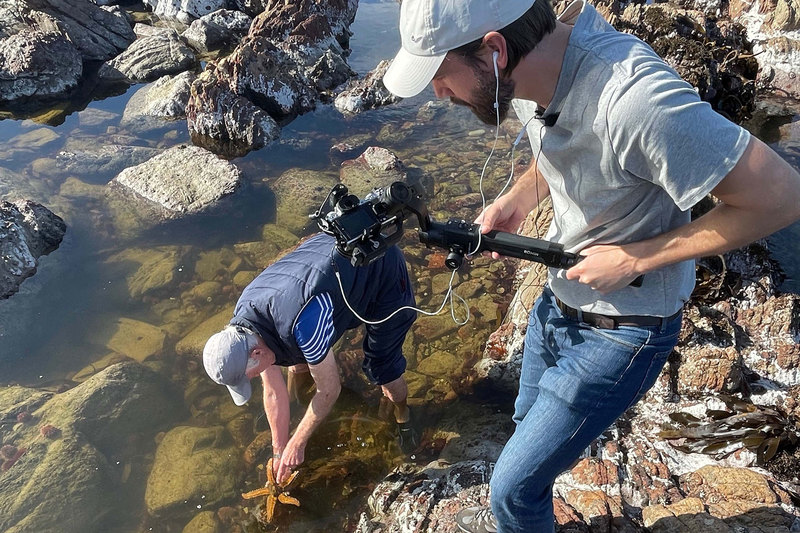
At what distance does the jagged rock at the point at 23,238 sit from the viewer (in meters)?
5.69

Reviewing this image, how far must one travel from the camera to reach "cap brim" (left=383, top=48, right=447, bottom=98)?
5.39 ft

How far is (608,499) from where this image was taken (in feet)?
9.37

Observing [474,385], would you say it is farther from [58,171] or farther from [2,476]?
[58,171]

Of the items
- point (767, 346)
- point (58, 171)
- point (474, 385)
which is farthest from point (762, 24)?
point (58, 171)

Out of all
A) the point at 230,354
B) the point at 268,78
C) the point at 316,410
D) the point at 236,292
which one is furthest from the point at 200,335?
the point at 268,78

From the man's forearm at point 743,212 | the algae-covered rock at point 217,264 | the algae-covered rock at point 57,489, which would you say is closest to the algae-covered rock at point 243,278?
the algae-covered rock at point 217,264

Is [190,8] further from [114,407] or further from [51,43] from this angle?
[114,407]

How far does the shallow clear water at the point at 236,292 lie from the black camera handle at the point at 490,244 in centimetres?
243

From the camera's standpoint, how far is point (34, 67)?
9734 mm

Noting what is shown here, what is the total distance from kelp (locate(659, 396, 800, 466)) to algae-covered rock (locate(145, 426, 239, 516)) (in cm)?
316

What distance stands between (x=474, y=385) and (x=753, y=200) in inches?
126

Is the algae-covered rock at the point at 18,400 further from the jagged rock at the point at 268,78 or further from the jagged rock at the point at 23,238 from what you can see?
the jagged rock at the point at 268,78

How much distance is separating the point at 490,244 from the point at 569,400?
0.67 metres

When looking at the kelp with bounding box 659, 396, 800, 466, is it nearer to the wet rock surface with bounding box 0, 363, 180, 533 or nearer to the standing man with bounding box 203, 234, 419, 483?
the standing man with bounding box 203, 234, 419, 483
